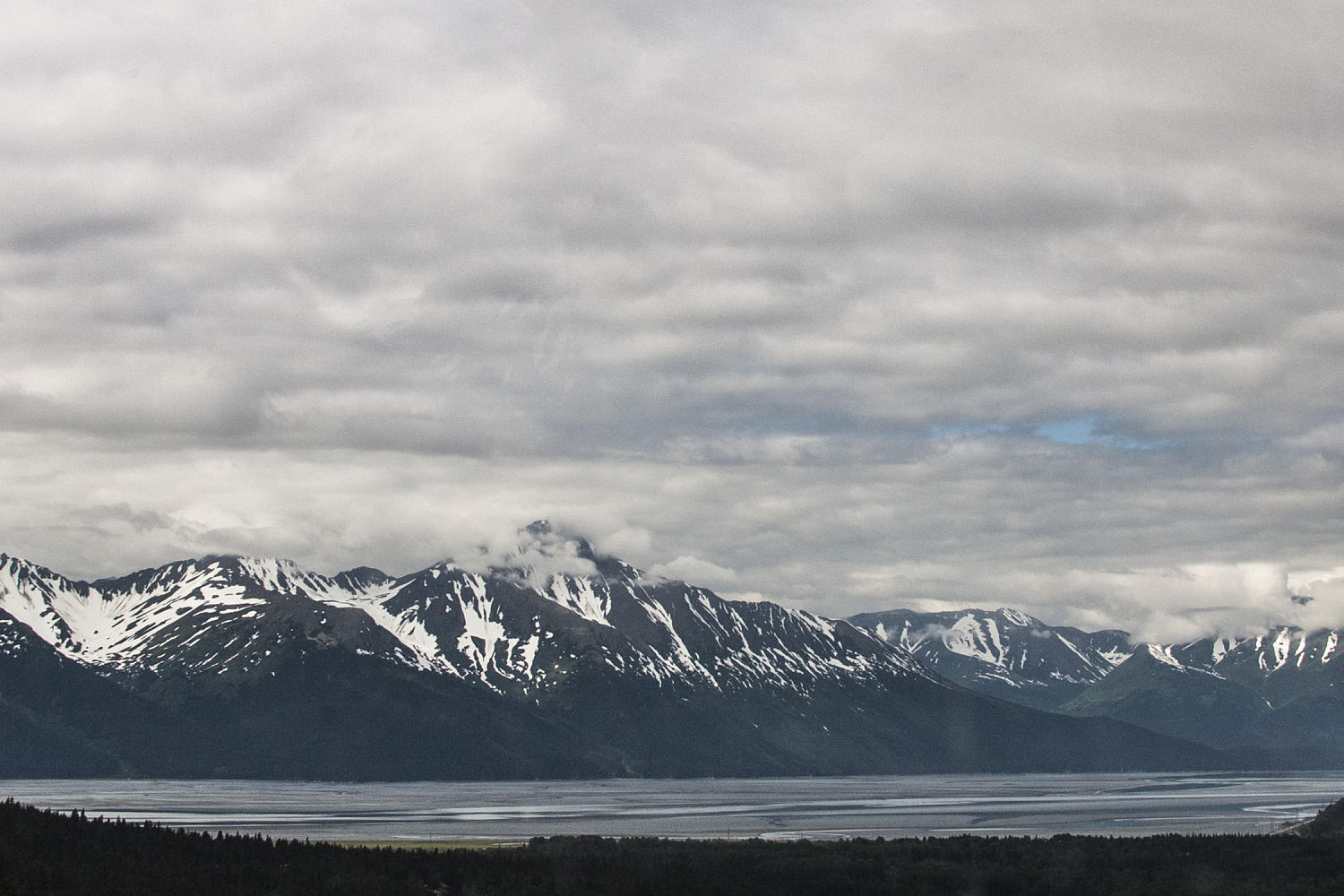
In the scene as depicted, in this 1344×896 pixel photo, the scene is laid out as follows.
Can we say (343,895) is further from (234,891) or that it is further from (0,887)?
(0,887)

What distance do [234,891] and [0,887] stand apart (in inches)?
1040

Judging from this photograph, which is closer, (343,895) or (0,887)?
(0,887)

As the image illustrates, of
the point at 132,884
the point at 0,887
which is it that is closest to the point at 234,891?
the point at 132,884

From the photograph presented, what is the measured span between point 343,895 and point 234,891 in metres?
12.7

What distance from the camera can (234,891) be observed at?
197 m

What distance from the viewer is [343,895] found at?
654 feet

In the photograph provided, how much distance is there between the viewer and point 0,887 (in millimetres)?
184625

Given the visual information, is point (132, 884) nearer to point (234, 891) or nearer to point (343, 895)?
point (234, 891)

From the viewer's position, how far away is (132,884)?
646 feet

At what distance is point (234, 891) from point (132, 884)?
12.2 m

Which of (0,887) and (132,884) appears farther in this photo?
(132,884)

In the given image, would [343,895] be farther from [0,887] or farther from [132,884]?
[0,887]

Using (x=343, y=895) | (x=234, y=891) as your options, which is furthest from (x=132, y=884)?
(x=343, y=895)
